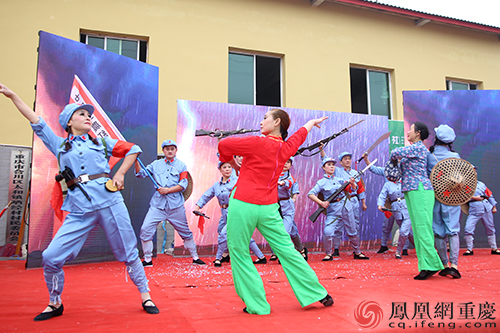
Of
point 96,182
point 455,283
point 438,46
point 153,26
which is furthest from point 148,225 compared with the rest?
point 438,46

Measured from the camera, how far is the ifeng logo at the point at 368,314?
8.56 ft

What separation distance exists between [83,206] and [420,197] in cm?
364

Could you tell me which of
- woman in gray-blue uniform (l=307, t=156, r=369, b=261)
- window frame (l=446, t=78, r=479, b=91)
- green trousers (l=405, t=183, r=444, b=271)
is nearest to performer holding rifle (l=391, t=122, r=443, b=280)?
green trousers (l=405, t=183, r=444, b=271)

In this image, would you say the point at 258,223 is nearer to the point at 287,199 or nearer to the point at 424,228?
the point at 424,228

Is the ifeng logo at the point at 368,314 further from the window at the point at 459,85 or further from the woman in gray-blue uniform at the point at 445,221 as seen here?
the window at the point at 459,85

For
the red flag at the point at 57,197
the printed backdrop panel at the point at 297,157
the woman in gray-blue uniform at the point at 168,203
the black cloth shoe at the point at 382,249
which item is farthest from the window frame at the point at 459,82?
the red flag at the point at 57,197

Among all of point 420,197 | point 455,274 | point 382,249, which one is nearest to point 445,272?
point 455,274

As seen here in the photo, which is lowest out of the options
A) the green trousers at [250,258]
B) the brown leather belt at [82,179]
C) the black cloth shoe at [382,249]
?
the black cloth shoe at [382,249]

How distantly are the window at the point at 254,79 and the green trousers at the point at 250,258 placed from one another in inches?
267

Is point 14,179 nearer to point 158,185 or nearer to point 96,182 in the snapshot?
point 158,185

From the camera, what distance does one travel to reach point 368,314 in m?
2.81

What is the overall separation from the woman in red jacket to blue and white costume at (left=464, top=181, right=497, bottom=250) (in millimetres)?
5781

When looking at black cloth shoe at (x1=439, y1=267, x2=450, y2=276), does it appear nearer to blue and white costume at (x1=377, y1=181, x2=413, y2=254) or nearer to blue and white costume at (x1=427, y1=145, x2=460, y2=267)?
blue and white costume at (x1=427, y1=145, x2=460, y2=267)

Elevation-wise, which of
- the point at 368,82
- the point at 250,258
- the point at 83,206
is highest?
the point at 368,82
